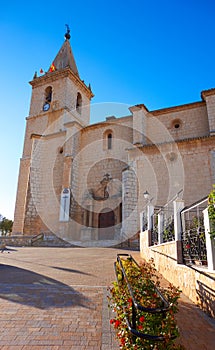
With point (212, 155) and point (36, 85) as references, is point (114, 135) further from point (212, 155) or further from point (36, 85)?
point (36, 85)

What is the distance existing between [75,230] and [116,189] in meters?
4.30

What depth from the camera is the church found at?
45.9ft

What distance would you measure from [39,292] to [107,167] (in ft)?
46.7

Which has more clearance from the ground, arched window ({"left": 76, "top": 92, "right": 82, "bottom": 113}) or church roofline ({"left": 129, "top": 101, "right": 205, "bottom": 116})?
arched window ({"left": 76, "top": 92, "right": 82, "bottom": 113})

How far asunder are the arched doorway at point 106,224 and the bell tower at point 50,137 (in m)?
3.44

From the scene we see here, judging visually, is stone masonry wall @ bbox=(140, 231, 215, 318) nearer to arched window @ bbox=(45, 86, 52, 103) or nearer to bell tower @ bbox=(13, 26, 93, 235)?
bell tower @ bbox=(13, 26, 93, 235)

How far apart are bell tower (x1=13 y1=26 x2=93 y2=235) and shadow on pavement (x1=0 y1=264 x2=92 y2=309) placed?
496 inches

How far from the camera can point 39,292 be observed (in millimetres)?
4340

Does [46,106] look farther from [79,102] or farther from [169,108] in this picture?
[169,108]

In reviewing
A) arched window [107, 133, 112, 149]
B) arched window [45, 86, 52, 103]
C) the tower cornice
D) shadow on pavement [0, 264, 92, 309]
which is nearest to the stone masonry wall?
shadow on pavement [0, 264, 92, 309]

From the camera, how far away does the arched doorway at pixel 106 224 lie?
16734 millimetres

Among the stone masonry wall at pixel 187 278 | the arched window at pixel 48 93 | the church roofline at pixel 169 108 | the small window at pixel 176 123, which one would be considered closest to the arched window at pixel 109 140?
the church roofline at pixel 169 108

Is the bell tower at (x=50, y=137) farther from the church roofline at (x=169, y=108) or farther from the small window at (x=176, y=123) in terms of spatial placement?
the small window at (x=176, y=123)

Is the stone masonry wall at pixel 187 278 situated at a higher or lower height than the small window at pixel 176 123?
lower
